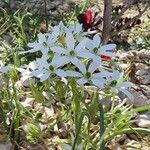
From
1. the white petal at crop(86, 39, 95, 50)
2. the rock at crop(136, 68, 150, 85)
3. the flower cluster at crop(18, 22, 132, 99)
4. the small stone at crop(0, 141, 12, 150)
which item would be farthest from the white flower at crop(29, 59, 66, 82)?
the rock at crop(136, 68, 150, 85)

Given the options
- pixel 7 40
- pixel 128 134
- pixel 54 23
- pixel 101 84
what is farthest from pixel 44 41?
pixel 54 23

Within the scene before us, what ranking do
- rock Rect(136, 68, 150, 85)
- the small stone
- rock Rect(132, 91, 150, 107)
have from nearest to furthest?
1. the small stone
2. rock Rect(132, 91, 150, 107)
3. rock Rect(136, 68, 150, 85)

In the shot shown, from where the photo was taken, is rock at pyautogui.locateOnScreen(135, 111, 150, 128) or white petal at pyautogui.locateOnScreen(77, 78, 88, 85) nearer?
white petal at pyautogui.locateOnScreen(77, 78, 88, 85)

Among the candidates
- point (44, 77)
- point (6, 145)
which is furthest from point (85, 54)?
point (6, 145)

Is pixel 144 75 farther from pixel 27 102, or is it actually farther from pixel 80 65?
pixel 80 65

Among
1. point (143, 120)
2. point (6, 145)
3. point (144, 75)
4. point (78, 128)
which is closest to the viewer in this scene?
point (78, 128)

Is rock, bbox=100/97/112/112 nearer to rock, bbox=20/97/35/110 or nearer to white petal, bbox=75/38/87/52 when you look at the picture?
rock, bbox=20/97/35/110

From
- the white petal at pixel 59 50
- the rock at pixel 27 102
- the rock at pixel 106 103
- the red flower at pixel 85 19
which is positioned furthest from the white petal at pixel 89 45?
the red flower at pixel 85 19

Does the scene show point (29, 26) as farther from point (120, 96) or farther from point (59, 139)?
point (59, 139)

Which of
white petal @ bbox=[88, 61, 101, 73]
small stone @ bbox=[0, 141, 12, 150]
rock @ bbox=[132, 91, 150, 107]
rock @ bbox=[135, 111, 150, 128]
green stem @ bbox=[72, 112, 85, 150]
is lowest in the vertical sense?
small stone @ bbox=[0, 141, 12, 150]
